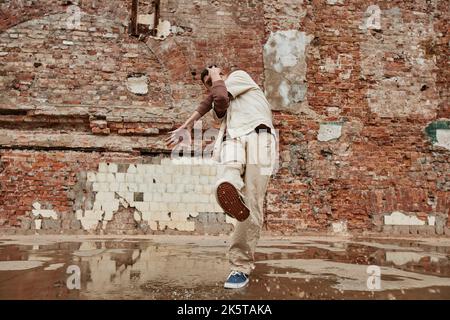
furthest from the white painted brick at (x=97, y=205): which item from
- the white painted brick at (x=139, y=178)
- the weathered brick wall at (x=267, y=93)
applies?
the white painted brick at (x=139, y=178)

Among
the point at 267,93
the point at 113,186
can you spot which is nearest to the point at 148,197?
the point at 113,186

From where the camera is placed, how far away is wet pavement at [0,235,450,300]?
2205mm

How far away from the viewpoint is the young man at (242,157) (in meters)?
2.32

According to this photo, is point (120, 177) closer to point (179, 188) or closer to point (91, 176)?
point (91, 176)

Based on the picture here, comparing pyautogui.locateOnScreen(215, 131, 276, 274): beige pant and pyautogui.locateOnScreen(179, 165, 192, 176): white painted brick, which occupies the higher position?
pyautogui.locateOnScreen(179, 165, 192, 176): white painted brick

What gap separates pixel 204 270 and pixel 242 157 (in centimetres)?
88

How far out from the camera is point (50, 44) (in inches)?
232

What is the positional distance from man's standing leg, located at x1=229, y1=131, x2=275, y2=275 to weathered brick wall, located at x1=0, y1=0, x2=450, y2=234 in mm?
3209

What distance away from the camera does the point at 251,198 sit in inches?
96.8

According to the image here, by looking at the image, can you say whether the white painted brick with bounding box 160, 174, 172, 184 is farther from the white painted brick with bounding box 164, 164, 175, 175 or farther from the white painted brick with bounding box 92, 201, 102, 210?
the white painted brick with bounding box 92, 201, 102, 210

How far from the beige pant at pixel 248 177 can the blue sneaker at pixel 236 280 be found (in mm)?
30

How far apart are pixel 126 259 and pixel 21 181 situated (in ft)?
9.17

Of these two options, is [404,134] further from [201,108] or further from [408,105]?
[201,108]

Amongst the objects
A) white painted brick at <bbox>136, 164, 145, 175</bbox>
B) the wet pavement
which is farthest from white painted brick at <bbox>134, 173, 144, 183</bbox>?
the wet pavement
